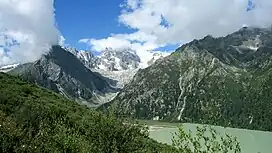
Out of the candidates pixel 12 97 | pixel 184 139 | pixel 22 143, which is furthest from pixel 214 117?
pixel 12 97

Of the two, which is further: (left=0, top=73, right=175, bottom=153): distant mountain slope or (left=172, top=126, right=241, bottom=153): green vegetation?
(left=0, top=73, right=175, bottom=153): distant mountain slope

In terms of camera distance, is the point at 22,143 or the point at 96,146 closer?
the point at 22,143

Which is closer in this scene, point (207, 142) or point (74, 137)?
point (207, 142)

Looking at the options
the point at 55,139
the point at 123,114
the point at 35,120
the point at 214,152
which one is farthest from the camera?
the point at 35,120

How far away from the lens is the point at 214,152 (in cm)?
1962

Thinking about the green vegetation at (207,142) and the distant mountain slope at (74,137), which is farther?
the distant mountain slope at (74,137)

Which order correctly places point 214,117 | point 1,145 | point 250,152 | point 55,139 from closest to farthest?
point 214,117 → point 1,145 → point 55,139 → point 250,152

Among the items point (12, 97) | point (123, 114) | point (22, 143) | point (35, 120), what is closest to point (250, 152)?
point (12, 97)

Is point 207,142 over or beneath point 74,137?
beneath

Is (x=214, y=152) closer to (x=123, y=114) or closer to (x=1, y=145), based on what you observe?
(x=1, y=145)

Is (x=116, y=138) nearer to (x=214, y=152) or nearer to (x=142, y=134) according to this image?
(x=142, y=134)

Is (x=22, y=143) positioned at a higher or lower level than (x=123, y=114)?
lower

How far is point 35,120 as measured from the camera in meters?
54.2

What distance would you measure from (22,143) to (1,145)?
1334 mm
